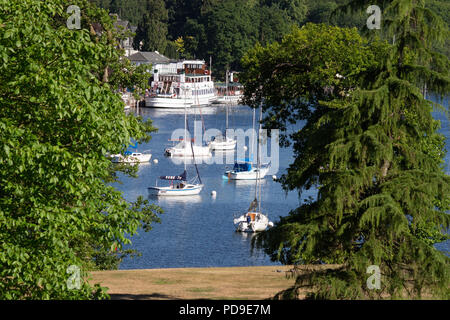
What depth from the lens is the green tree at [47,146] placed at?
10.5 m

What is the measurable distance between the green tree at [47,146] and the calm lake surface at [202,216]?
13.4 m

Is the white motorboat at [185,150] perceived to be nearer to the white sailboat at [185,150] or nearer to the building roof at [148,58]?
the white sailboat at [185,150]

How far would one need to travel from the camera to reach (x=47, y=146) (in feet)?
34.6

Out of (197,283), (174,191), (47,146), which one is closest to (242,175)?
(174,191)

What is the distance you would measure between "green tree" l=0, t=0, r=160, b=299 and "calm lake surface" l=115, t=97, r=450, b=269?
44.0 ft

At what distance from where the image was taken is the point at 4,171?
10398 millimetres

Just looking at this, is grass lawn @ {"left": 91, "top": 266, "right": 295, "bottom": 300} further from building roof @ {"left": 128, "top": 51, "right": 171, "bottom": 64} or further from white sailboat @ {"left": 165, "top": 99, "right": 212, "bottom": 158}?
building roof @ {"left": 128, "top": 51, "right": 171, "bottom": 64}

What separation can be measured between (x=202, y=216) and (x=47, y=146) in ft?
139

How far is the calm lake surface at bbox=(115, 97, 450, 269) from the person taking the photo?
134 ft

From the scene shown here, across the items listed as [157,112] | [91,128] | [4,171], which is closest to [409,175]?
[91,128]

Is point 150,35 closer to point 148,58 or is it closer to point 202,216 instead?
point 148,58

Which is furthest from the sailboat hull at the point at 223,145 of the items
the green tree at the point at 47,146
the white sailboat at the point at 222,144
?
the green tree at the point at 47,146
